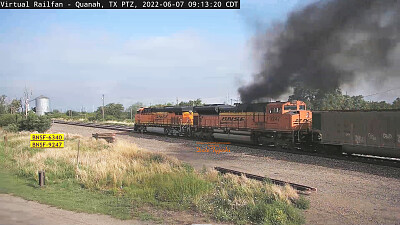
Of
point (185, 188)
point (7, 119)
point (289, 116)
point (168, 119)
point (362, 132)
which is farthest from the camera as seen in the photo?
point (7, 119)

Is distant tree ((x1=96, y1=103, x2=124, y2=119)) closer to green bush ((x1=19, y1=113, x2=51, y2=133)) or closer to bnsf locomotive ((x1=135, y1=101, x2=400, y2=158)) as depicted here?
green bush ((x1=19, y1=113, x2=51, y2=133))

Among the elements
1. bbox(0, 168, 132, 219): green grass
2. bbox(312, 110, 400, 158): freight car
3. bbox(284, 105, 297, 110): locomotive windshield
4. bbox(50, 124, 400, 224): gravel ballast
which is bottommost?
bbox(50, 124, 400, 224): gravel ballast

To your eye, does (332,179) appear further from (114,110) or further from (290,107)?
(114,110)

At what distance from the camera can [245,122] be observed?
22453mm

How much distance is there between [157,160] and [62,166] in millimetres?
4120

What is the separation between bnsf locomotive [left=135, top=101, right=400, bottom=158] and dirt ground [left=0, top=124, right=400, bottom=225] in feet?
3.86

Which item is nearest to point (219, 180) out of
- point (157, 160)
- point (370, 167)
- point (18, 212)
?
point (157, 160)

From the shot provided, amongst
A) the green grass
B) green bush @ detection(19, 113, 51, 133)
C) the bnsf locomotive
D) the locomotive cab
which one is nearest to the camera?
the green grass

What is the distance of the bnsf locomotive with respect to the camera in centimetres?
1431

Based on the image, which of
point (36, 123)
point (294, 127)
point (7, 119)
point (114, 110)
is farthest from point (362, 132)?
point (114, 110)

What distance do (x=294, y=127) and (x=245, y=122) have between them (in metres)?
4.31

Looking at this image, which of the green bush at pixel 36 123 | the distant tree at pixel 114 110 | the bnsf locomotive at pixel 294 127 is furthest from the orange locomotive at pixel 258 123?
the distant tree at pixel 114 110

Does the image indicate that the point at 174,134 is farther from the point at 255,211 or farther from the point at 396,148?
the point at 255,211

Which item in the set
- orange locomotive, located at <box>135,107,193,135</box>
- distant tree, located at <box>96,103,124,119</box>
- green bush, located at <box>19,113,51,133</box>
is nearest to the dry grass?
orange locomotive, located at <box>135,107,193,135</box>
